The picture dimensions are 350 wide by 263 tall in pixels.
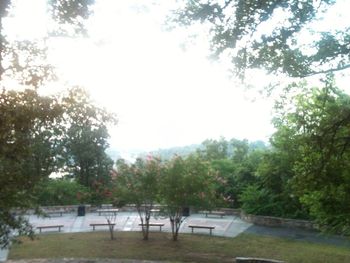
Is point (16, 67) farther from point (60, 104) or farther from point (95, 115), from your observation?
point (95, 115)

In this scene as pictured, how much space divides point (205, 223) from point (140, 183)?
20.1ft

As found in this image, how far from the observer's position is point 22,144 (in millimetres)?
7125

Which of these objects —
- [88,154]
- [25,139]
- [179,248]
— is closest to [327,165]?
[25,139]

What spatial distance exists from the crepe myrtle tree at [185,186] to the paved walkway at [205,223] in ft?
6.40

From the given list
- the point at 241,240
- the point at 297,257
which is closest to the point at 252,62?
the point at 297,257

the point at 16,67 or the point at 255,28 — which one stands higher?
the point at 255,28

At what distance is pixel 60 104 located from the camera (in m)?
7.38

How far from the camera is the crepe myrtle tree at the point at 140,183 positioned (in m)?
19.6

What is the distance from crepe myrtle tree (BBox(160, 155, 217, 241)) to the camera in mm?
19062

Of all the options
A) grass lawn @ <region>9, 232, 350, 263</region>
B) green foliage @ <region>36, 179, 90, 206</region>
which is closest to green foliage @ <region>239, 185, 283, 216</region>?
grass lawn @ <region>9, 232, 350, 263</region>

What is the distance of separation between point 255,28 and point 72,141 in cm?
2938

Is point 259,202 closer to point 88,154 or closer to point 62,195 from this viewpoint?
point 62,195

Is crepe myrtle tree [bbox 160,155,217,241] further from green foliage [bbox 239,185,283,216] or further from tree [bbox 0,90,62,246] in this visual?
tree [bbox 0,90,62,246]

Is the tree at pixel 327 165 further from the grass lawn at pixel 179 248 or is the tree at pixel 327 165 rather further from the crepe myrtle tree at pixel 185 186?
the crepe myrtle tree at pixel 185 186
